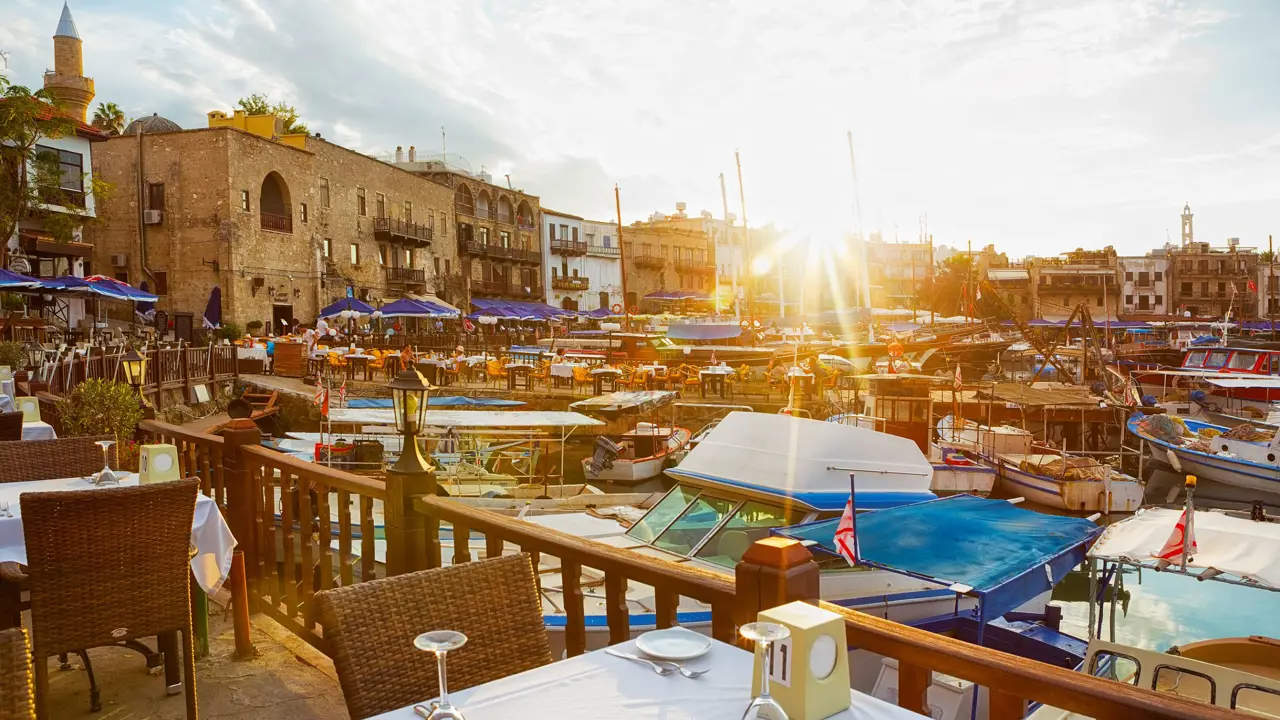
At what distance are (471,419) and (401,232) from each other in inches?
1278

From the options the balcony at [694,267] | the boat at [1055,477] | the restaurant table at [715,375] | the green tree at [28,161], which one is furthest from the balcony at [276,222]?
the balcony at [694,267]

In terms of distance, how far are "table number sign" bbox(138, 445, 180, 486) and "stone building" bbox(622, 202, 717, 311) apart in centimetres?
6106

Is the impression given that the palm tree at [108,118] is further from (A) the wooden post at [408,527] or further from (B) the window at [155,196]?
(A) the wooden post at [408,527]

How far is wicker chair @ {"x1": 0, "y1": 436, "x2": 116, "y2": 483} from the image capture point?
5.32 metres

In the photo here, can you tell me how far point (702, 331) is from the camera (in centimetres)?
3919

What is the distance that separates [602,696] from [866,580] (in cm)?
636

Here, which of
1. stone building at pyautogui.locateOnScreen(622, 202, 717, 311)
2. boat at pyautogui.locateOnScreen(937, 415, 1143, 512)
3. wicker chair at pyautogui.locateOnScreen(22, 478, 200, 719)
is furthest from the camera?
stone building at pyautogui.locateOnScreen(622, 202, 717, 311)

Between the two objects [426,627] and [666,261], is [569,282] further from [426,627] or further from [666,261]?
[426,627]

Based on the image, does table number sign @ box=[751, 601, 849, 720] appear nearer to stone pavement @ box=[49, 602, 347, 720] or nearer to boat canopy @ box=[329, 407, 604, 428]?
stone pavement @ box=[49, 602, 347, 720]

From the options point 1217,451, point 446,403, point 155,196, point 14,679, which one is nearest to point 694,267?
point 155,196

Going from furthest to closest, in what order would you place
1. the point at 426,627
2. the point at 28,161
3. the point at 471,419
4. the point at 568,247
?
1. the point at 568,247
2. the point at 28,161
3. the point at 471,419
4. the point at 426,627

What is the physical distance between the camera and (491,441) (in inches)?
801

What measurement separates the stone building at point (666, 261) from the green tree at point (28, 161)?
44.2 m

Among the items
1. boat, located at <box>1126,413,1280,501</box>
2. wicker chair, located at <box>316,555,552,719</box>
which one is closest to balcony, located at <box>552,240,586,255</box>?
boat, located at <box>1126,413,1280,501</box>
